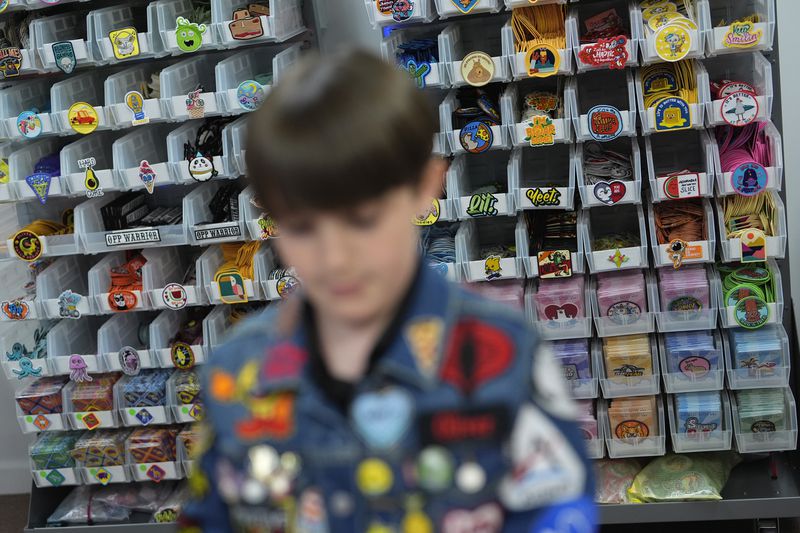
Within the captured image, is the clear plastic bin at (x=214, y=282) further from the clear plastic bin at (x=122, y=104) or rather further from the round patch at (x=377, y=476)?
the round patch at (x=377, y=476)

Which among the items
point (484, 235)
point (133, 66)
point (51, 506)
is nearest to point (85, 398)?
point (51, 506)

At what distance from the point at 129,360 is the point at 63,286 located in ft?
1.14

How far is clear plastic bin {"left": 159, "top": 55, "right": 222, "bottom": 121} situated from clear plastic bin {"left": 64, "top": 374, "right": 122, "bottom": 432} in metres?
0.99

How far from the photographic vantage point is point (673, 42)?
8.71ft

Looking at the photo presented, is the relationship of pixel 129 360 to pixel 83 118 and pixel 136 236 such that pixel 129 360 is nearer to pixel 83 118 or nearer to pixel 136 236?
pixel 136 236

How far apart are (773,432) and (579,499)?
2193 millimetres

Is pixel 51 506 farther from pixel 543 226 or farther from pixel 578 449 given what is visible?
pixel 578 449

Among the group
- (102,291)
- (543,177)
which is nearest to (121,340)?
(102,291)

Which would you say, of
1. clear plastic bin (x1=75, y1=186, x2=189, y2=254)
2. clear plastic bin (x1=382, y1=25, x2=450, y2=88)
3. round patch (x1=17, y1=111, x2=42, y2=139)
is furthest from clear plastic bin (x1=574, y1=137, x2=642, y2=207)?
round patch (x1=17, y1=111, x2=42, y2=139)

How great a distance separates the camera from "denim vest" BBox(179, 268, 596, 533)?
1.06 meters

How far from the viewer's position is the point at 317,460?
3.60 ft

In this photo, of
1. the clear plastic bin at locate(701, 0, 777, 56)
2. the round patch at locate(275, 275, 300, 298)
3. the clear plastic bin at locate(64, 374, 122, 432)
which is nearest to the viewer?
the clear plastic bin at locate(701, 0, 777, 56)

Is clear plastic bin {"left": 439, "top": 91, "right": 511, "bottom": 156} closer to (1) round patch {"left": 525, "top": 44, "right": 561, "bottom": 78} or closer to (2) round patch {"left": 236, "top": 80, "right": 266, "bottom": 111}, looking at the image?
(1) round patch {"left": 525, "top": 44, "right": 561, "bottom": 78}

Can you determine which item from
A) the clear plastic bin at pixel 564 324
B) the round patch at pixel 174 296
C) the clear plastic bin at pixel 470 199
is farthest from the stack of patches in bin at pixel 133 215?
the clear plastic bin at pixel 564 324
